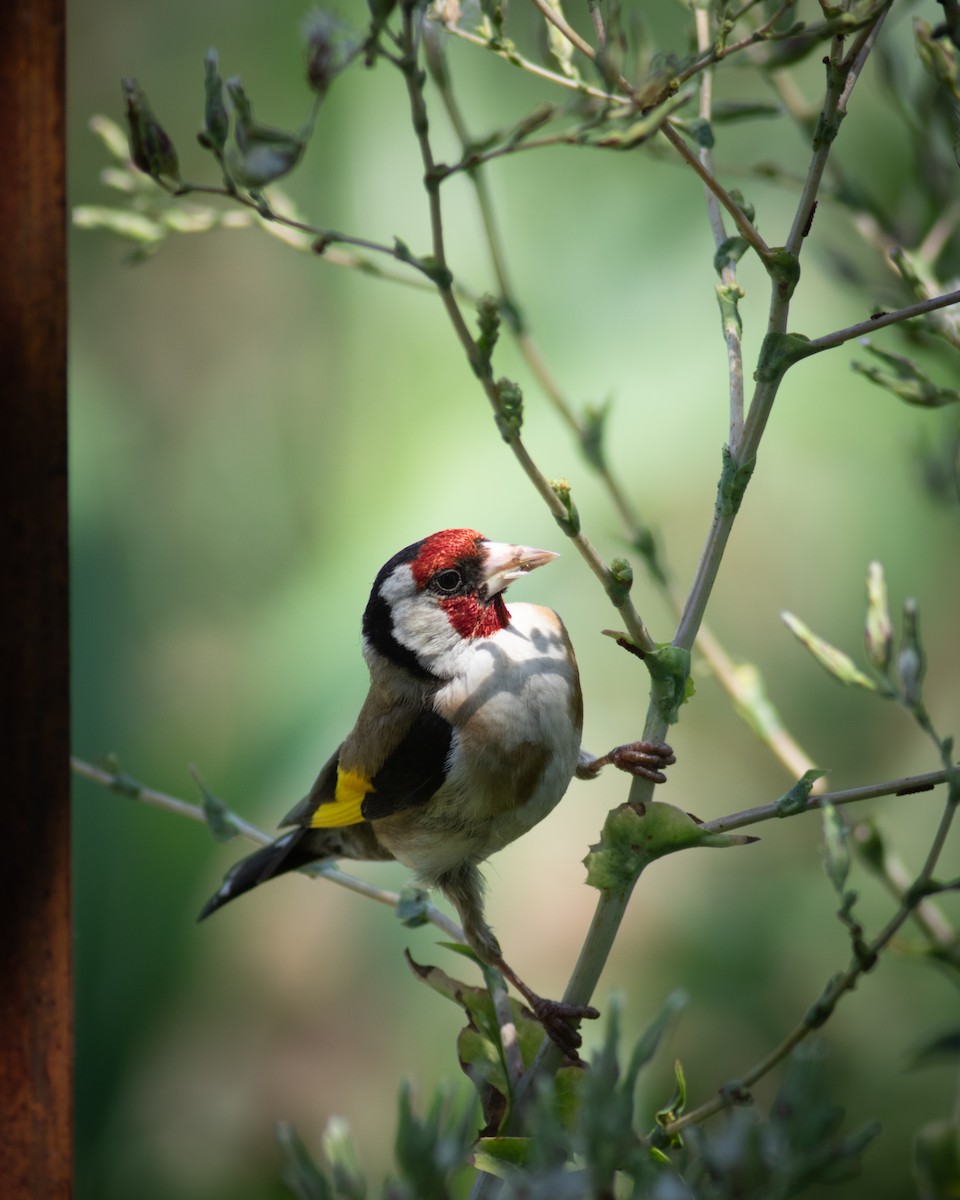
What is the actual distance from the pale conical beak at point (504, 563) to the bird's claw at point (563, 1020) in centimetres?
29

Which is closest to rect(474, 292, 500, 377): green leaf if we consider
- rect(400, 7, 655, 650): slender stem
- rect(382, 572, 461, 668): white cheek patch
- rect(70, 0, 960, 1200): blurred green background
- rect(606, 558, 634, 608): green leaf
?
rect(400, 7, 655, 650): slender stem

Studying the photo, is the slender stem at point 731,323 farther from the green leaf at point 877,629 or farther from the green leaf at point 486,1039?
the green leaf at point 486,1039

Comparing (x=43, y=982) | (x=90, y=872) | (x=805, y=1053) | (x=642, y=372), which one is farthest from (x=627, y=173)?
(x=805, y=1053)

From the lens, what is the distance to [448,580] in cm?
98

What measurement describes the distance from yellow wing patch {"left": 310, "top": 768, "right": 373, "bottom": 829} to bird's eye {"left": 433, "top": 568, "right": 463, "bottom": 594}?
16 centimetres

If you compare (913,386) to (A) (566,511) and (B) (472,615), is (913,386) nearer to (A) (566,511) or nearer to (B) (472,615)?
(A) (566,511)

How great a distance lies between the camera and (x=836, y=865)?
0.51m

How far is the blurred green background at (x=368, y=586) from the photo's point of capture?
1837 mm

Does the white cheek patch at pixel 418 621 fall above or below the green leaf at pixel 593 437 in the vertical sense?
below

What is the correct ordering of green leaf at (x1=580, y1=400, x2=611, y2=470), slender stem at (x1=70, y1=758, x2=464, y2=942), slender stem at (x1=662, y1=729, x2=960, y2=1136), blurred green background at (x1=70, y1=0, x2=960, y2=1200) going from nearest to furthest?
slender stem at (x1=662, y1=729, x2=960, y2=1136)
slender stem at (x1=70, y1=758, x2=464, y2=942)
green leaf at (x1=580, y1=400, x2=611, y2=470)
blurred green background at (x1=70, y1=0, x2=960, y2=1200)

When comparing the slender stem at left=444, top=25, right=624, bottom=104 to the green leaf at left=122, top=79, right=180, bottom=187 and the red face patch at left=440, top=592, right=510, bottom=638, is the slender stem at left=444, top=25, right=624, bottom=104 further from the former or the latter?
the red face patch at left=440, top=592, right=510, bottom=638

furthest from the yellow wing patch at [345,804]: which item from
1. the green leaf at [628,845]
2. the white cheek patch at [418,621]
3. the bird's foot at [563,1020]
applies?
the green leaf at [628,845]

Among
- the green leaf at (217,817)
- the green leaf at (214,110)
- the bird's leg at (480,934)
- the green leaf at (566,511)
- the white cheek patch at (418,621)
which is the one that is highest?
the green leaf at (214,110)

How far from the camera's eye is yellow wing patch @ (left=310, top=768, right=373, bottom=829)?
3.36ft
